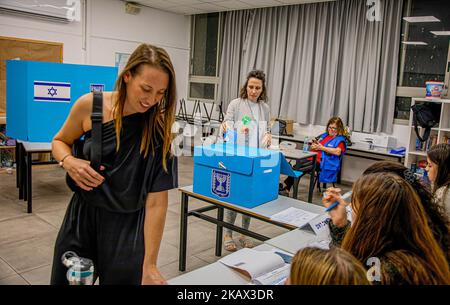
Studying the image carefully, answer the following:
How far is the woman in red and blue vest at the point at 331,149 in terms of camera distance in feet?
17.0

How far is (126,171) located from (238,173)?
1.14 metres

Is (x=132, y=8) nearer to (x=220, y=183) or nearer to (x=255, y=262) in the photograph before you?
(x=220, y=183)

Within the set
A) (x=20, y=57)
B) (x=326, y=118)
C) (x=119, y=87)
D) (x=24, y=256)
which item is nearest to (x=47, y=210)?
(x=24, y=256)

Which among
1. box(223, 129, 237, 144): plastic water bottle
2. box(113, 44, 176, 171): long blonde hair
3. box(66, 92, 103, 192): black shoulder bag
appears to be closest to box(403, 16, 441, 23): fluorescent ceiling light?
box(223, 129, 237, 144): plastic water bottle

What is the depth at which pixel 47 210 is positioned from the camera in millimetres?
4172

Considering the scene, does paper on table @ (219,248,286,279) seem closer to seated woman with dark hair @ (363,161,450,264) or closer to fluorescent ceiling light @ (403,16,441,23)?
seated woman with dark hair @ (363,161,450,264)

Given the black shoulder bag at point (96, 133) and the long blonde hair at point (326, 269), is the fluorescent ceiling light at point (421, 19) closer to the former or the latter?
the black shoulder bag at point (96, 133)

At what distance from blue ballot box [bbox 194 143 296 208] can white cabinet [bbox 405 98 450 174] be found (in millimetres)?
3379

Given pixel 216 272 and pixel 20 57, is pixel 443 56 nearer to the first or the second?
pixel 216 272

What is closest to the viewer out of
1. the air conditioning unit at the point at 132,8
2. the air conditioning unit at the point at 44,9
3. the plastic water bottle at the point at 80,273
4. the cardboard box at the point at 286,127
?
the plastic water bottle at the point at 80,273

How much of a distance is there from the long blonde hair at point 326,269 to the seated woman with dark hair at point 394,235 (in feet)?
0.94

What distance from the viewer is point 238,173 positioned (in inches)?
95.3

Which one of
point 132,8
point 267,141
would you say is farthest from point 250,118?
point 132,8

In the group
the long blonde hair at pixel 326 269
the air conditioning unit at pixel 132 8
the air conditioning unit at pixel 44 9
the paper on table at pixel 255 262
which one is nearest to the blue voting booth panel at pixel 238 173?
the paper on table at pixel 255 262
